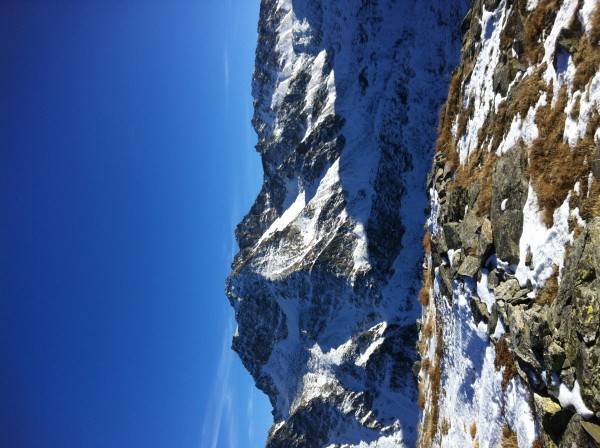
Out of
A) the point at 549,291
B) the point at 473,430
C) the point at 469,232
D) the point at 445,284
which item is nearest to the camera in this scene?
the point at 549,291

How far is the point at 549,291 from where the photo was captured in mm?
11789

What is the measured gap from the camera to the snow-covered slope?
6625cm

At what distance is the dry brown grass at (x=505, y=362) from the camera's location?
45.2 feet

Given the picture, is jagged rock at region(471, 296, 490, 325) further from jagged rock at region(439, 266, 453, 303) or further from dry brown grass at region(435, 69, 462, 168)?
dry brown grass at region(435, 69, 462, 168)

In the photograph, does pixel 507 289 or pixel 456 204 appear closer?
pixel 507 289

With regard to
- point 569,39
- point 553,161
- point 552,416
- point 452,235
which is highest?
point 569,39

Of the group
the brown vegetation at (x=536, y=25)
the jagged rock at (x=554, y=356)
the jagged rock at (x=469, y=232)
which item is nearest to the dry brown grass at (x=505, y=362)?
the jagged rock at (x=554, y=356)

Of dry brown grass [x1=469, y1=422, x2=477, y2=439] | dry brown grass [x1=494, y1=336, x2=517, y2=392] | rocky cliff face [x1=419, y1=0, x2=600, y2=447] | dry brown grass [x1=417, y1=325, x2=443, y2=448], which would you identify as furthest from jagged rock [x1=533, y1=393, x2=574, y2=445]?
dry brown grass [x1=417, y1=325, x2=443, y2=448]

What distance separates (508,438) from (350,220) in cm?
5984

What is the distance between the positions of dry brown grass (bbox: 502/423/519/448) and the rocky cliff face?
0.21 ft

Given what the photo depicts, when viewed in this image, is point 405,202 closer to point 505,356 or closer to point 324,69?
point 324,69

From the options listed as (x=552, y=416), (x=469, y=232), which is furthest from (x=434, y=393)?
(x=552, y=416)

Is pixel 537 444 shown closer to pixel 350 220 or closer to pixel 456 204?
pixel 456 204

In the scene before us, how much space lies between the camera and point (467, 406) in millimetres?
17859
